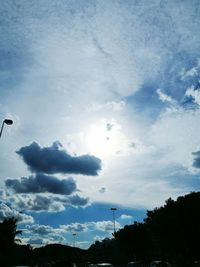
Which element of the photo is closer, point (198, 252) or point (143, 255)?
point (198, 252)

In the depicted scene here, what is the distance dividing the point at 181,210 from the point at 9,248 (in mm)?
29933

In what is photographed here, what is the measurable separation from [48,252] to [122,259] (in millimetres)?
80594

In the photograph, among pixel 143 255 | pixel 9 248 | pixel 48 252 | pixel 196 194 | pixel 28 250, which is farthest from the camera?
pixel 48 252

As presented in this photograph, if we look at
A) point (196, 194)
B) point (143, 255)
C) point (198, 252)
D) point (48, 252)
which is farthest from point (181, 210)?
point (48, 252)

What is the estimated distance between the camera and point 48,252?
173000mm

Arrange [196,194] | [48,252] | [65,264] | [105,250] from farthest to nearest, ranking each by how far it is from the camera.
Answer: [48,252], [105,250], [196,194], [65,264]

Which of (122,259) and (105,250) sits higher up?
(105,250)

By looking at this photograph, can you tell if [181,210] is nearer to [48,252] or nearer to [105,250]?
[105,250]

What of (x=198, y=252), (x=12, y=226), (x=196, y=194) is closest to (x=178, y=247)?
(x=198, y=252)

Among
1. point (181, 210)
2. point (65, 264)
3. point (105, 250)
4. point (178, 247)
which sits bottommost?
point (65, 264)

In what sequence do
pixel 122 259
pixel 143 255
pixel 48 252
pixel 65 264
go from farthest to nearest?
pixel 48 252 → pixel 122 259 → pixel 143 255 → pixel 65 264

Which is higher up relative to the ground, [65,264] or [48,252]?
[48,252]

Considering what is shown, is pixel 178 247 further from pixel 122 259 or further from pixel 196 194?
pixel 122 259

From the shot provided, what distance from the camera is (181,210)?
50.3m
